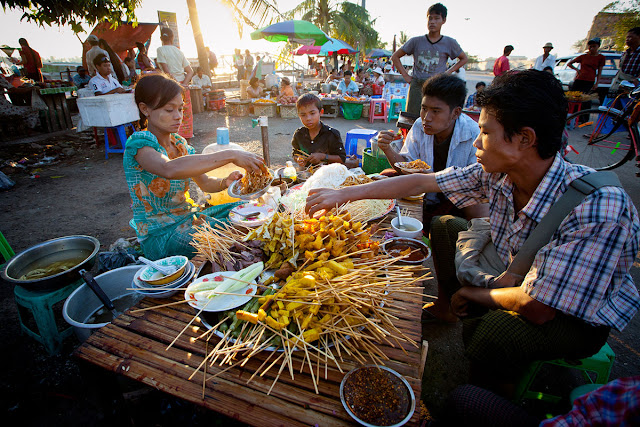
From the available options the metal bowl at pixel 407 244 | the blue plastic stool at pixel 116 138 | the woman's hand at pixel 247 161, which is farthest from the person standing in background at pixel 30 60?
the metal bowl at pixel 407 244

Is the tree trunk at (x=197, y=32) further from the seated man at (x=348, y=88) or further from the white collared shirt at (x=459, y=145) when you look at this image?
the white collared shirt at (x=459, y=145)

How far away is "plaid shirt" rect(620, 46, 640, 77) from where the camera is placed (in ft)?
28.4

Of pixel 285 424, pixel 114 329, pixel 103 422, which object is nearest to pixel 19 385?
pixel 103 422

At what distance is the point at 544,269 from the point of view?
1.55 meters

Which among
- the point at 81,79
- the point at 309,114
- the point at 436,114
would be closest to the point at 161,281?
the point at 436,114

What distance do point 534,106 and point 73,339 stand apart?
4.08 m

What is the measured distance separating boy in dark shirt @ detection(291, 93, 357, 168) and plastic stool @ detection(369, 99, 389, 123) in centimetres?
813

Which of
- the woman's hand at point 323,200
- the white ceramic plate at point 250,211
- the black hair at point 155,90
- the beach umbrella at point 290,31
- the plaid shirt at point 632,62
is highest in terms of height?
the beach umbrella at point 290,31

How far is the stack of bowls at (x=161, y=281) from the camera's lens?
1677mm

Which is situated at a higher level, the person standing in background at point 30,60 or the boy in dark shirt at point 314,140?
the person standing in background at point 30,60

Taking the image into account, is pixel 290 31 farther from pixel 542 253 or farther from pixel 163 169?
pixel 542 253

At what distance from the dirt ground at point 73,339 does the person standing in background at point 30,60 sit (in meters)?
4.17

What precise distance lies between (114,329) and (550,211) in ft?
7.92

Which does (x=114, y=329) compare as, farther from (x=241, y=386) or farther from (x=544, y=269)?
(x=544, y=269)
